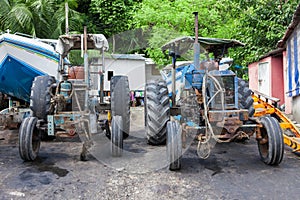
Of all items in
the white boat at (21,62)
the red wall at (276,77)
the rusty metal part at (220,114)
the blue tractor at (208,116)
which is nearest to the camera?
the blue tractor at (208,116)

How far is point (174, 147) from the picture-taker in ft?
15.3

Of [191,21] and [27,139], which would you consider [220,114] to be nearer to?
[27,139]

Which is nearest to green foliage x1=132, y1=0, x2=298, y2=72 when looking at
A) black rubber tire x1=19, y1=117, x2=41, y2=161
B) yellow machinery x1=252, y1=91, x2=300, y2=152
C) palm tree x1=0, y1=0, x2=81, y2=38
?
palm tree x1=0, y1=0, x2=81, y2=38

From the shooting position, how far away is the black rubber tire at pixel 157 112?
6.07 m

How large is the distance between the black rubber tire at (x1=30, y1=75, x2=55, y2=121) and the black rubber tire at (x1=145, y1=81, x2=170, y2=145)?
188 centimetres

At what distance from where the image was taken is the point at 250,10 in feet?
43.8

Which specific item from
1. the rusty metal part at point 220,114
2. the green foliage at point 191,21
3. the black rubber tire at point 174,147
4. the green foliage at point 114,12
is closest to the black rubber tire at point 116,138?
the black rubber tire at point 174,147

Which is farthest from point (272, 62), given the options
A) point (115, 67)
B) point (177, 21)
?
point (115, 67)

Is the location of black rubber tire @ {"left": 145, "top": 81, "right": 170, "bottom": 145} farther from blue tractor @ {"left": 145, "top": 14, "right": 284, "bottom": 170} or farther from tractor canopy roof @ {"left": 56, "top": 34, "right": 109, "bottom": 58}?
tractor canopy roof @ {"left": 56, "top": 34, "right": 109, "bottom": 58}

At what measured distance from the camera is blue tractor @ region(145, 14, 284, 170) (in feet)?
15.7

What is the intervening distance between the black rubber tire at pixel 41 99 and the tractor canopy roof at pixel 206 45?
2.81m

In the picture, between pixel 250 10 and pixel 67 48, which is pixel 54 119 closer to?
pixel 67 48

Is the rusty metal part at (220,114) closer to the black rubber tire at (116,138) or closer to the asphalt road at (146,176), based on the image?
the asphalt road at (146,176)

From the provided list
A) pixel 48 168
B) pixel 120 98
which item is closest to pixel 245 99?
pixel 120 98
